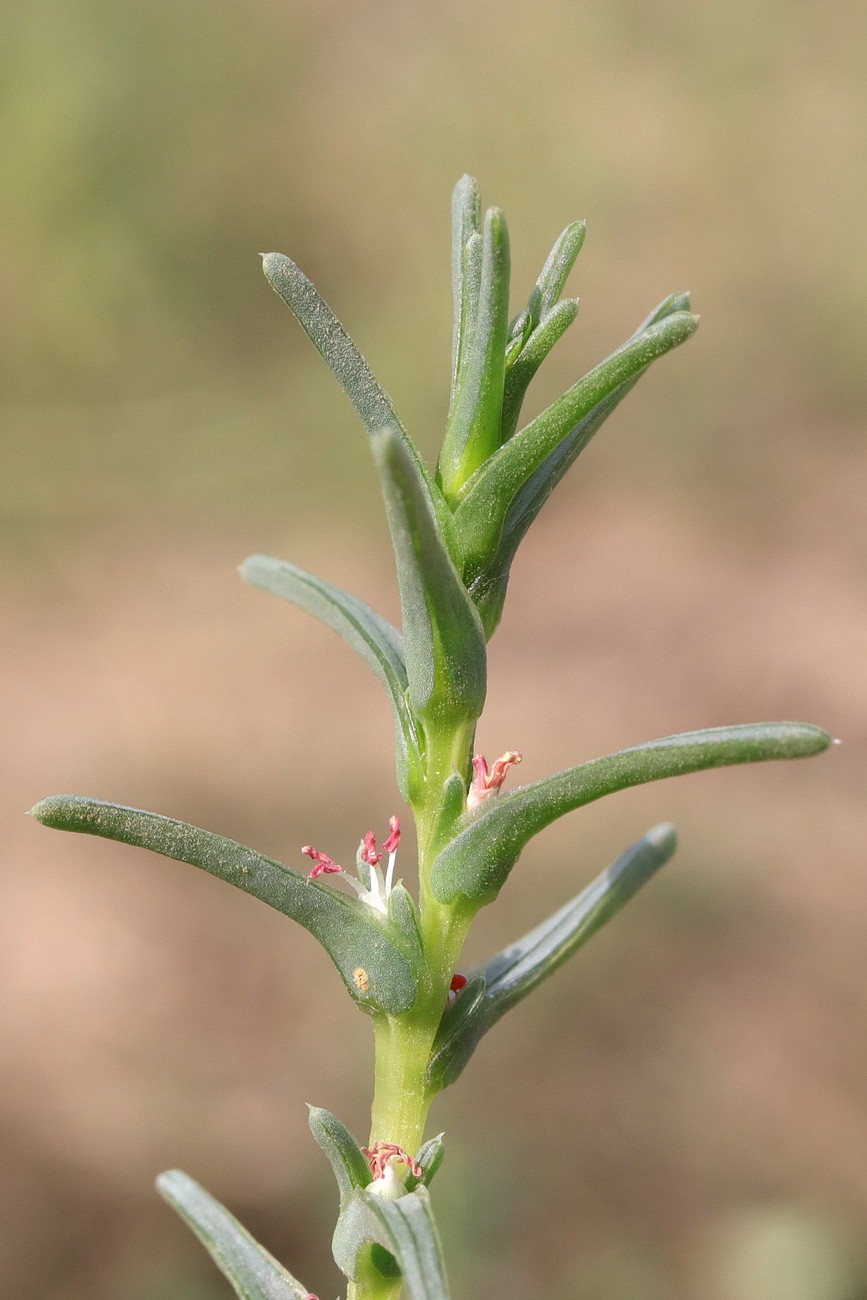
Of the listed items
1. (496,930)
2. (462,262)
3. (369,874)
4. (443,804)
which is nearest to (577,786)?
(443,804)

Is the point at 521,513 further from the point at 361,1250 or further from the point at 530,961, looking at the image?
the point at 361,1250

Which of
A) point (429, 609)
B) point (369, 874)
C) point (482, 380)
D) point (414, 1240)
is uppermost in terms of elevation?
point (482, 380)

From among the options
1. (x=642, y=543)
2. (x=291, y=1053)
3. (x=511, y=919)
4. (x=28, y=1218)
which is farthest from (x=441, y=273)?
(x=28, y=1218)

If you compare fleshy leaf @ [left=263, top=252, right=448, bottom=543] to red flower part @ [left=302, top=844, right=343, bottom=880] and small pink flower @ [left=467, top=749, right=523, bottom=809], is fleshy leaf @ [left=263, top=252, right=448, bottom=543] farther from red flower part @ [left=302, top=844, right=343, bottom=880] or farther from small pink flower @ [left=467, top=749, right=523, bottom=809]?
red flower part @ [left=302, top=844, right=343, bottom=880]

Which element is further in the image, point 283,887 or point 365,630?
point 365,630

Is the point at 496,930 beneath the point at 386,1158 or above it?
beneath

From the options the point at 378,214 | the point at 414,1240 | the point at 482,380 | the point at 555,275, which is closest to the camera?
the point at 414,1240
